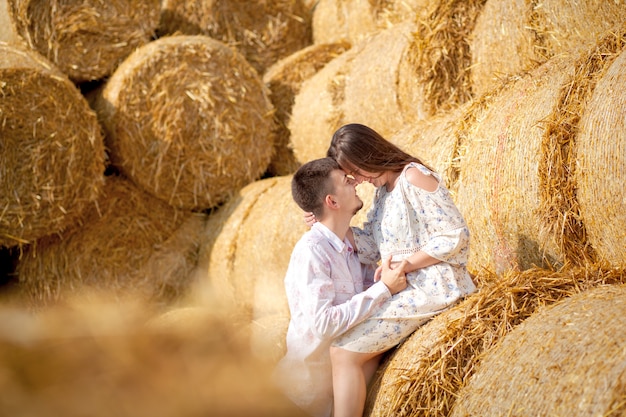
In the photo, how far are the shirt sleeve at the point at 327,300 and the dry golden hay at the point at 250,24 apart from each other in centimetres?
258

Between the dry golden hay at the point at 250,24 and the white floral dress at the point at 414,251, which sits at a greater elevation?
the dry golden hay at the point at 250,24

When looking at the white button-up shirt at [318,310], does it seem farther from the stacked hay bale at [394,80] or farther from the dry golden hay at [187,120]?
the dry golden hay at [187,120]

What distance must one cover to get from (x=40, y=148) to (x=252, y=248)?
3.86 ft

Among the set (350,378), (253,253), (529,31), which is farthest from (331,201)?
(253,253)

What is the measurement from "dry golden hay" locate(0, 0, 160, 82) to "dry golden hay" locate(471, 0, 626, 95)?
1987 millimetres

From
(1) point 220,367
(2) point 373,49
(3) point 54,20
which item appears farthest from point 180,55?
(1) point 220,367

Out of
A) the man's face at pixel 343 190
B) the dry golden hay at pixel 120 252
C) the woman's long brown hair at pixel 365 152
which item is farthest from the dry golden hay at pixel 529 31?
the dry golden hay at pixel 120 252

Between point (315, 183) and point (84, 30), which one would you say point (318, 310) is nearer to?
point (315, 183)

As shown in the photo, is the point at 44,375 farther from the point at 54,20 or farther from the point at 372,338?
the point at 54,20

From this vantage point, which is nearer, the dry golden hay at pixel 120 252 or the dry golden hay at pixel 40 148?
the dry golden hay at pixel 40 148

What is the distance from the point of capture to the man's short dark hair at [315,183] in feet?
7.98

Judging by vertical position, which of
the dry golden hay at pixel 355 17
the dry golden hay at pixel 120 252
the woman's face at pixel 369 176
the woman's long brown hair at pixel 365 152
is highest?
the dry golden hay at pixel 355 17

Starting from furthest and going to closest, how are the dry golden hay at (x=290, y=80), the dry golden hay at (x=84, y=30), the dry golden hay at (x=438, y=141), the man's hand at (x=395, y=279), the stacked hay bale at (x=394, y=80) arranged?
1. the dry golden hay at (x=290, y=80)
2. the dry golden hay at (x=84, y=30)
3. the stacked hay bale at (x=394, y=80)
4. the dry golden hay at (x=438, y=141)
5. the man's hand at (x=395, y=279)

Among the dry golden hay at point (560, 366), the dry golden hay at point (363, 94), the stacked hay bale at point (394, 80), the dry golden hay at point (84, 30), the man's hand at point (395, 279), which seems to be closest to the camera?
the dry golden hay at point (560, 366)
